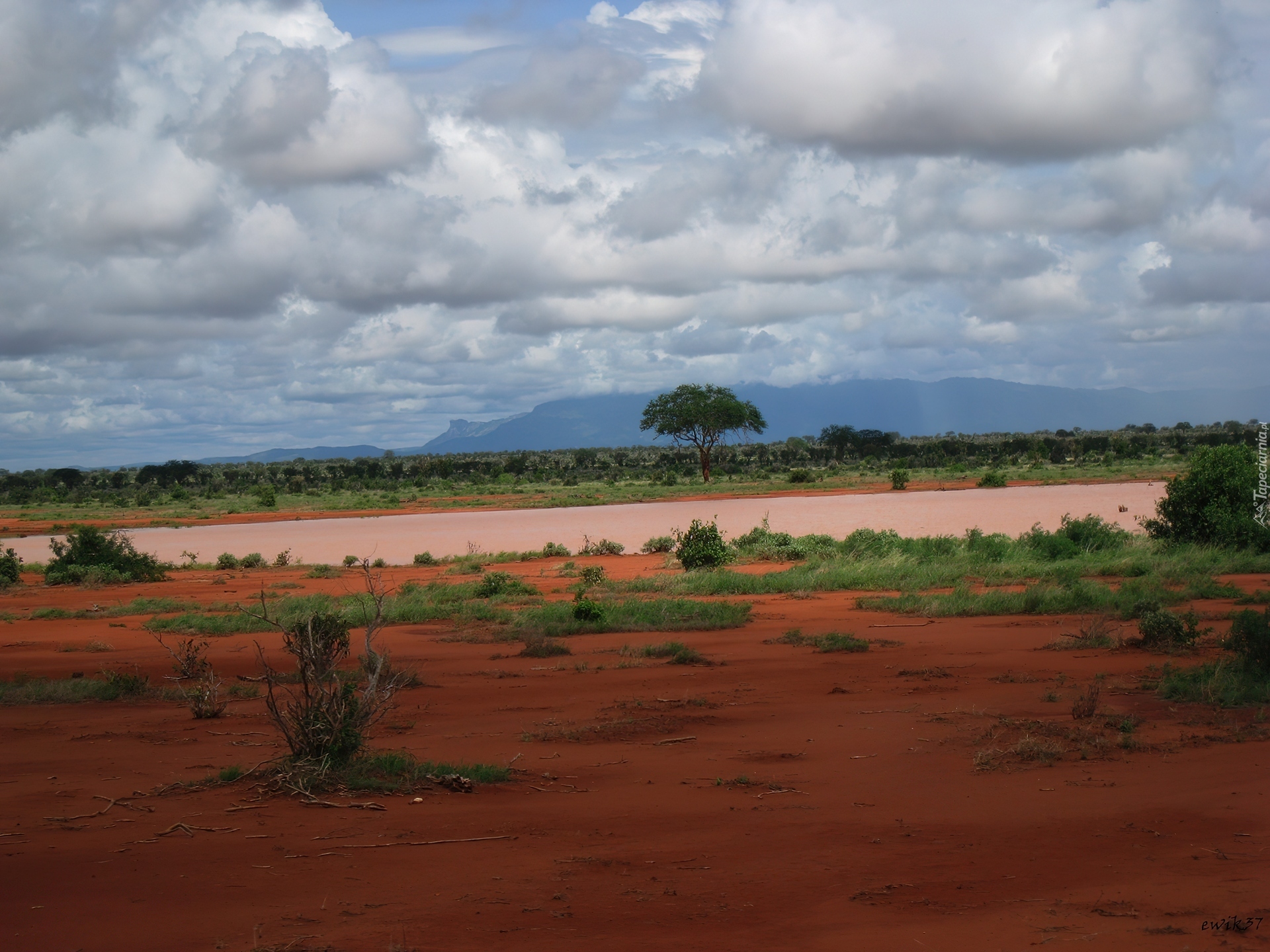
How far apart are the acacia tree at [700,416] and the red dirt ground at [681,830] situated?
63.7 m

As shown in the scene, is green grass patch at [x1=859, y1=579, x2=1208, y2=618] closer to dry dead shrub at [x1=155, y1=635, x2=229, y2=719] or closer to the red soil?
dry dead shrub at [x1=155, y1=635, x2=229, y2=719]

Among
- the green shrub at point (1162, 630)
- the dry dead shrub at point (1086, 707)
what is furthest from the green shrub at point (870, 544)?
the dry dead shrub at point (1086, 707)

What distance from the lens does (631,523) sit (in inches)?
1757

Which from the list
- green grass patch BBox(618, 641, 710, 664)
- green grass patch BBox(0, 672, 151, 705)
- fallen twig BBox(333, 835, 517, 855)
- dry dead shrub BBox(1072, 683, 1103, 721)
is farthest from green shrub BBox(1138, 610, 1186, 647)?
green grass patch BBox(0, 672, 151, 705)

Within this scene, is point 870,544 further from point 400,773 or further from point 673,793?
point 400,773

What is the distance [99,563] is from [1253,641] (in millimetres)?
28331

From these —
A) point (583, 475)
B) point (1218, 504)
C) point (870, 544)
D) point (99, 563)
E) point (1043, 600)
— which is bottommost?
point (1043, 600)

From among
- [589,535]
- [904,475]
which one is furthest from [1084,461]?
[589,535]

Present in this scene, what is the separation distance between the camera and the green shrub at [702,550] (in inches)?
981

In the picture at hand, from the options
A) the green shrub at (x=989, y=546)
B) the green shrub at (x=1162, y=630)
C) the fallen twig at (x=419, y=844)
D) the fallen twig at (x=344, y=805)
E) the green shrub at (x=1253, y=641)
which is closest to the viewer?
the fallen twig at (x=419, y=844)

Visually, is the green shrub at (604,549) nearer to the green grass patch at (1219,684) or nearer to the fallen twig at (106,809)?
the green grass patch at (1219,684)

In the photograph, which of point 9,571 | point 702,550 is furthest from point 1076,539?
point 9,571

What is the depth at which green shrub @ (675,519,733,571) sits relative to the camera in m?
24.9

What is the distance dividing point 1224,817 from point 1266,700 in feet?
12.7
